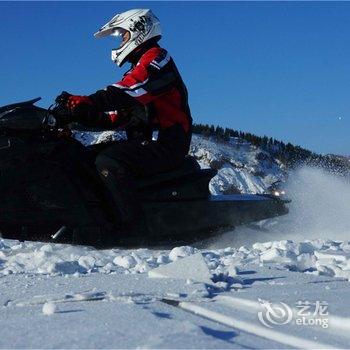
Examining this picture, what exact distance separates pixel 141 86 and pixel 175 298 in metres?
2.60

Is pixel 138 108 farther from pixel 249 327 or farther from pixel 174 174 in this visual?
pixel 249 327

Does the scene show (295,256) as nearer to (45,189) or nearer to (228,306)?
(228,306)

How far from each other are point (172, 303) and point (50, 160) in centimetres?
266

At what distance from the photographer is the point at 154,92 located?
4.37 meters

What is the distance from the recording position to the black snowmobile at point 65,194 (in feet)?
14.0

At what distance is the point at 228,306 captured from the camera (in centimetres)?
188

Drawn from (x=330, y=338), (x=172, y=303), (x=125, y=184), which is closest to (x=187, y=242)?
(x=125, y=184)

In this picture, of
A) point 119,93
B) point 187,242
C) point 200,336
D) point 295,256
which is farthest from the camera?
point 187,242

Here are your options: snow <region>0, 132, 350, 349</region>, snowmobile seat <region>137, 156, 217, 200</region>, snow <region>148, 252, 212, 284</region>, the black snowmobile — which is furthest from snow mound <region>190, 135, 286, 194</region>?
snow <region>148, 252, 212, 284</region>

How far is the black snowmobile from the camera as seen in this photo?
427 cm

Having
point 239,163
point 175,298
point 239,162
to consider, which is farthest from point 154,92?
point 239,162

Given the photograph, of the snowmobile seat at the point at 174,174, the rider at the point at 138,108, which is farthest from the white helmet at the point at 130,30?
the snowmobile seat at the point at 174,174

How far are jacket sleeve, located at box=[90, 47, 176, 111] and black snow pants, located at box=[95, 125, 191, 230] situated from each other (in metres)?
0.34

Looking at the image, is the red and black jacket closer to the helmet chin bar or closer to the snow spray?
the helmet chin bar
